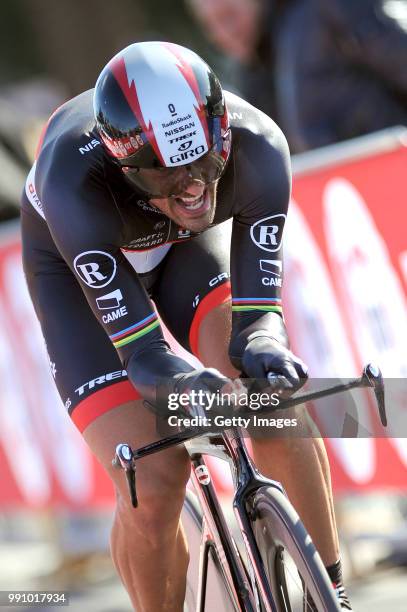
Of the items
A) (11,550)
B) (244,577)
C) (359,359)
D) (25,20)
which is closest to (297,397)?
(244,577)

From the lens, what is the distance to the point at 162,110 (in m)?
3.72

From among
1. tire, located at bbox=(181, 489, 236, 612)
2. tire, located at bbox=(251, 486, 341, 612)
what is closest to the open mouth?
tire, located at bbox=(251, 486, 341, 612)

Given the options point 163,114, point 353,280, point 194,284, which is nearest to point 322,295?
point 353,280

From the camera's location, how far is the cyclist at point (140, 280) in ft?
12.3

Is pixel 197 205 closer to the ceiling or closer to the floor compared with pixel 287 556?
closer to the ceiling

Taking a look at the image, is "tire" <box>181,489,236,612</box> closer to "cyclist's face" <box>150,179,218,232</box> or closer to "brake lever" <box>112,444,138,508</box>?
"brake lever" <box>112,444,138,508</box>

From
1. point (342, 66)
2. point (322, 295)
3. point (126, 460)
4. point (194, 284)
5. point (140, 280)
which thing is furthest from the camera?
point (342, 66)

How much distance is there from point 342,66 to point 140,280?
8.64 ft

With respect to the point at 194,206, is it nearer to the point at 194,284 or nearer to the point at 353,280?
the point at 194,284

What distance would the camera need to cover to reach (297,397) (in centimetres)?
348

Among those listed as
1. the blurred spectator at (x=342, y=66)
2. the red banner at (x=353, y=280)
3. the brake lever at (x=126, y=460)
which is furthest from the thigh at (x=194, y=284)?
the blurred spectator at (x=342, y=66)

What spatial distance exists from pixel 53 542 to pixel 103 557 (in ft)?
1.16

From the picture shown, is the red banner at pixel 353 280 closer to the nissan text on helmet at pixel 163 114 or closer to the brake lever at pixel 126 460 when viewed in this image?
the nissan text on helmet at pixel 163 114

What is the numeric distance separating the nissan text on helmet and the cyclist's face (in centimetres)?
Answer: 5
